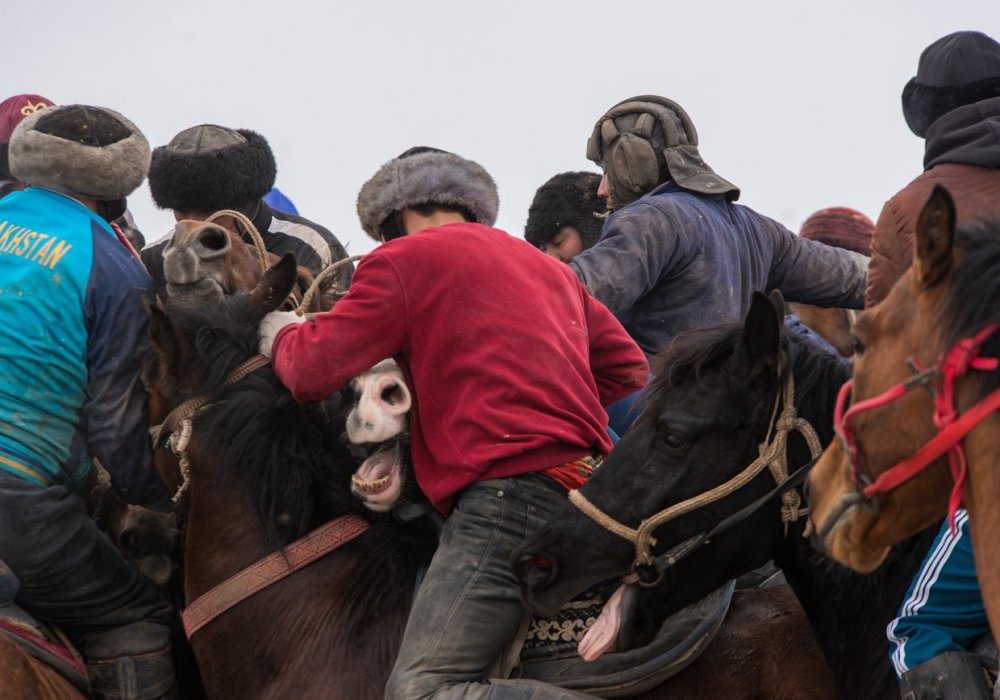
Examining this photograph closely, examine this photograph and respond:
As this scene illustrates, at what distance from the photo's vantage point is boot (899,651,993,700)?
11.3 feet

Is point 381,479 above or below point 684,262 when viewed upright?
below

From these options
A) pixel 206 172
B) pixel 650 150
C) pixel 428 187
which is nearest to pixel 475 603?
pixel 428 187

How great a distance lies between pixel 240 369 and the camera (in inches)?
183

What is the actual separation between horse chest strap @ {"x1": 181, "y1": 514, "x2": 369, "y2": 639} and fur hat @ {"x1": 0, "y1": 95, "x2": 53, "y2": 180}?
3629mm

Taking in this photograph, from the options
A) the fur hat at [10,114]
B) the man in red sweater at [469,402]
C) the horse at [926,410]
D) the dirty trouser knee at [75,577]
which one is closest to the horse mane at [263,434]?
the man in red sweater at [469,402]

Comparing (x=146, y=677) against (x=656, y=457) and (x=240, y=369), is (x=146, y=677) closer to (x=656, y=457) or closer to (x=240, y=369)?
(x=240, y=369)

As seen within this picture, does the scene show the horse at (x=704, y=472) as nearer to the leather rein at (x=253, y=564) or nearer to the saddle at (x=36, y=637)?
the leather rein at (x=253, y=564)

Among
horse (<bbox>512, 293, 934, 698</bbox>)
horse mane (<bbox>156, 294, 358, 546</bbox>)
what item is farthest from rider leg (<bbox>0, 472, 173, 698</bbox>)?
horse (<bbox>512, 293, 934, 698</bbox>)

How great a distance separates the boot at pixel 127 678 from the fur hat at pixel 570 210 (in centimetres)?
383

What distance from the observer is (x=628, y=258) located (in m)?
5.54

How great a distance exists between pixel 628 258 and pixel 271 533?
6.38 ft

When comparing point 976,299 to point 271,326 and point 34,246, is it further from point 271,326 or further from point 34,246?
point 34,246

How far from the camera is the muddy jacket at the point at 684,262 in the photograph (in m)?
5.54

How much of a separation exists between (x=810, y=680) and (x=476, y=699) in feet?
3.53
